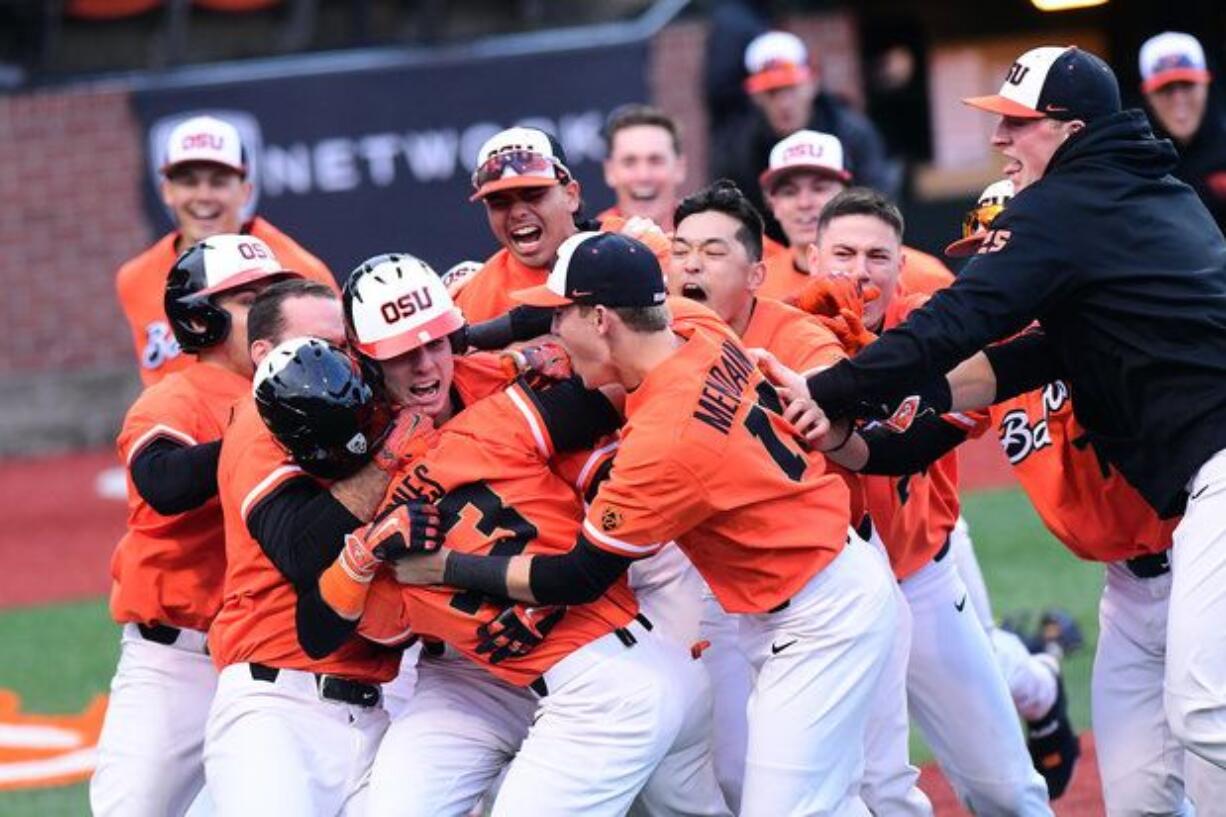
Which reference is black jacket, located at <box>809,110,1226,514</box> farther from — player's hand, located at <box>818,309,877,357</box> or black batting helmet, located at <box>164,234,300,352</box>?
black batting helmet, located at <box>164,234,300,352</box>

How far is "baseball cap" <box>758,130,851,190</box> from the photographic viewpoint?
848 cm

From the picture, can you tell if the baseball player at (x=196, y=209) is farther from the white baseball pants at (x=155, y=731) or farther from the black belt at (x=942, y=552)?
the black belt at (x=942, y=552)

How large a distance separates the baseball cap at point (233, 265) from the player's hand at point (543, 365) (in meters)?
1.04

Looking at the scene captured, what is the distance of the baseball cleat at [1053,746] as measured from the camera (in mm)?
7973

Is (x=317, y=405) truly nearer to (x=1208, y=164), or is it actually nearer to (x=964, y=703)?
(x=964, y=703)

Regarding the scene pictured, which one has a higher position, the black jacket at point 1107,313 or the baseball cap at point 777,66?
the baseball cap at point 777,66

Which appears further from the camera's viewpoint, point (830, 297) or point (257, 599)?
point (830, 297)

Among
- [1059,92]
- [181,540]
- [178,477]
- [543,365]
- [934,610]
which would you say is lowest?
[934,610]

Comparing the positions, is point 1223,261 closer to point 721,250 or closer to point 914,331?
point 914,331

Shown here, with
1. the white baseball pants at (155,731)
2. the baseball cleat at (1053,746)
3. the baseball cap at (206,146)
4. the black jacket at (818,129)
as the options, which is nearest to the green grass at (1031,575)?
the baseball cleat at (1053,746)

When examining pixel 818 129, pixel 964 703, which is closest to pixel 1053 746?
pixel 964 703

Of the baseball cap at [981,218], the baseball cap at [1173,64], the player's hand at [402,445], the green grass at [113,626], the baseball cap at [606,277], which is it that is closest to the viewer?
the baseball cap at [606,277]

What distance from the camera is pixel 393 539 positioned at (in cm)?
575

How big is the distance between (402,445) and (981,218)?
7.33ft
